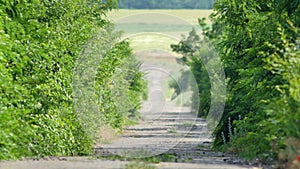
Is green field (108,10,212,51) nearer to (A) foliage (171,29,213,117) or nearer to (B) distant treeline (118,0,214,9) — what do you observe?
(A) foliage (171,29,213,117)

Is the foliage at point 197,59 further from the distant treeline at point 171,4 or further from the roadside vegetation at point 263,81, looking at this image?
the roadside vegetation at point 263,81

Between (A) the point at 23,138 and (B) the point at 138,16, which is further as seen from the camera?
(B) the point at 138,16

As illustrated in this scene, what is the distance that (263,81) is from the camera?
842 inches

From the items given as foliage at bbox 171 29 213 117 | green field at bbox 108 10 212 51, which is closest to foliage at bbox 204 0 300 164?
green field at bbox 108 10 212 51

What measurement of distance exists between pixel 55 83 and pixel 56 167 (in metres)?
5.77

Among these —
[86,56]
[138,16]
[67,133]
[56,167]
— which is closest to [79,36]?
[86,56]

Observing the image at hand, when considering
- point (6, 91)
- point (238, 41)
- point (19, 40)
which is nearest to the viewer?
point (6, 91)

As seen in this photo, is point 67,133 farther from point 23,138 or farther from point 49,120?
point 23,138

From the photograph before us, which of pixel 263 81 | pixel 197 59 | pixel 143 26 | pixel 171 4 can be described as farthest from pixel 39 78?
pixel 171 4

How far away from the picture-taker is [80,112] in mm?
25953

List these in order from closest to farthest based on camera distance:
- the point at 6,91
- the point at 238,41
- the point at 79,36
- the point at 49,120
Result: the point at 6,91 < the point at 49,120 < the point at 79,36 < the point at 238,41

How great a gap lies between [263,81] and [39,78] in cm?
618

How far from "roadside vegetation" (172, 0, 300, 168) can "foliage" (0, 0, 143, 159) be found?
17.1 ft

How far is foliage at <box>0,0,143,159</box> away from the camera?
59.7 feet
